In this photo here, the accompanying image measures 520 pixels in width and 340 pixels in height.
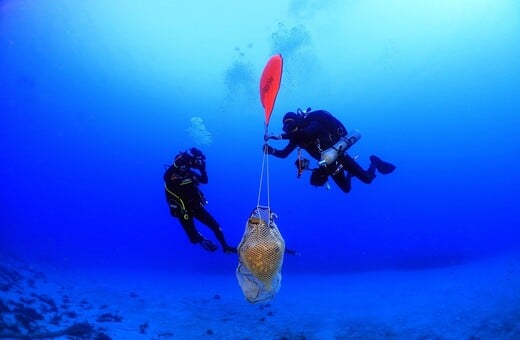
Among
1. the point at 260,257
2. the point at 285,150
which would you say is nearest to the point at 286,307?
the point at 285,150

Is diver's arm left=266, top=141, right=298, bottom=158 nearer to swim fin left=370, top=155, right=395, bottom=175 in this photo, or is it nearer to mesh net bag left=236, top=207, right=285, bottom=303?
mesh net bag left=236, top=207, right=285, bottom=303

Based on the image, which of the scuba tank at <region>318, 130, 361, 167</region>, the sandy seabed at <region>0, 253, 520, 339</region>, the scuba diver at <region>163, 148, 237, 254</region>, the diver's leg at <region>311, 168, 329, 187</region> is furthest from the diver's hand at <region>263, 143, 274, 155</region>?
the sandy seabed at <region>0, 253, 520, 339</region>

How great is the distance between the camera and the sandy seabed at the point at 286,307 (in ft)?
42.4

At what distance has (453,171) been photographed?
66.2 metres

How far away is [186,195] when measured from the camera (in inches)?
294

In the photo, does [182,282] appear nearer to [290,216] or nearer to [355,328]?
[355,328]

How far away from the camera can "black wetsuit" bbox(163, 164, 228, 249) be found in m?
7.28

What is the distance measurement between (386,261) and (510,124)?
2049 inches

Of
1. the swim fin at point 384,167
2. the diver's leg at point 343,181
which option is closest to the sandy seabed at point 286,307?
the swim fin at point 384,167

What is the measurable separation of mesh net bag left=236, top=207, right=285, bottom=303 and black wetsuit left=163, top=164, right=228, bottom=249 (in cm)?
276

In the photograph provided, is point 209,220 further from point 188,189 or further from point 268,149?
point 268,149

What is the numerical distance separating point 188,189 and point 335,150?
300 cm

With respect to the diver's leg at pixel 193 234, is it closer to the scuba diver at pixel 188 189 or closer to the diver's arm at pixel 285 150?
the scuba diver at pixel 188 189

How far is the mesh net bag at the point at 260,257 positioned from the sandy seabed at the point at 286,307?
31.6ft
